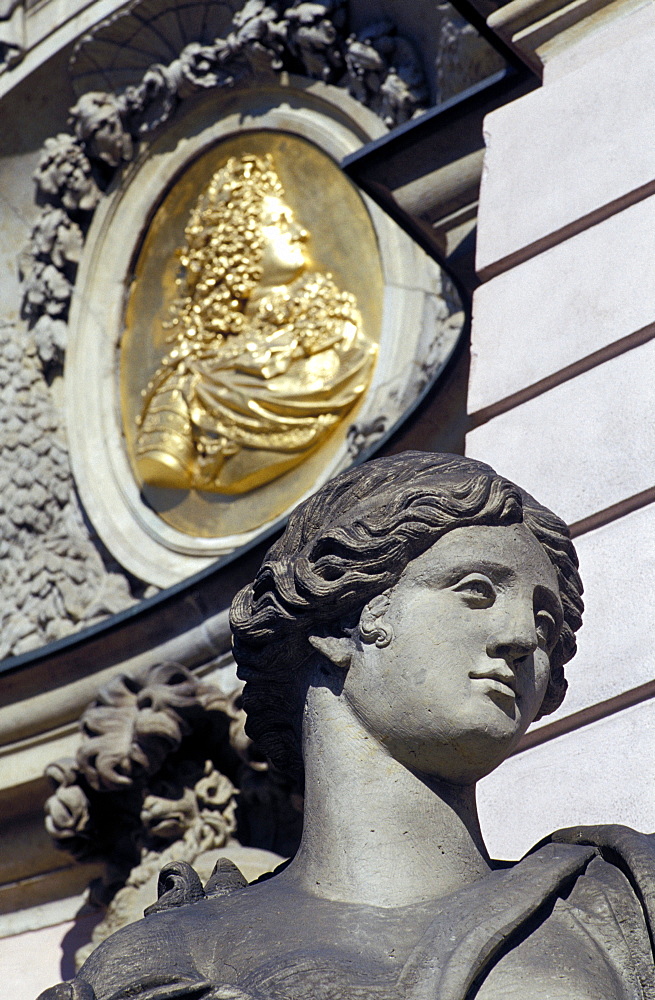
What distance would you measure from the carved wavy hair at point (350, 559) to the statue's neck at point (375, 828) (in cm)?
11

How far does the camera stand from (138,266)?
809 cm

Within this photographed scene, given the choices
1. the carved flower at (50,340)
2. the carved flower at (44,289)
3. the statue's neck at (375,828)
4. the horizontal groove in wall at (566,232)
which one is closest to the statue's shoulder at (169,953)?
the statue's neck at (375,828)

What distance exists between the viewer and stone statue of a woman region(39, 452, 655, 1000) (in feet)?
6.88

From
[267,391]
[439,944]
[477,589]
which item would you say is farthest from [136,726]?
[439,944]

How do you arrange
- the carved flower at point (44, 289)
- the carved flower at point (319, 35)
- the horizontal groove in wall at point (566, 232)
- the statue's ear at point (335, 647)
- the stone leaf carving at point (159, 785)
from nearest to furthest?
1. the statue's ear at point (335, 647)
2. the horizontal groove in wall at point (566, 232)
3. the stone leaf carving at point (159, 785)
4. the carved flower at point (319, 35)
5. the carved flower at point (44, 289)

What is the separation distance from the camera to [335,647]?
245cm

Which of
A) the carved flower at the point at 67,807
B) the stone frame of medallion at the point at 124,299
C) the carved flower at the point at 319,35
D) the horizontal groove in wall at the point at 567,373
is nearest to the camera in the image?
the horizontal groove in wall at the point at 567,373

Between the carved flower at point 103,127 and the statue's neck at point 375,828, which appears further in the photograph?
the carved flower at point 103,127

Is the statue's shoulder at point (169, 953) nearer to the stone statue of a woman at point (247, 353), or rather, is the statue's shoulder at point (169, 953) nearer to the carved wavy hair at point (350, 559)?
the carved wavy hair at point (350, 559)

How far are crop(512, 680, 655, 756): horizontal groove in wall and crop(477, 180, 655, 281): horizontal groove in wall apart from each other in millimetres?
1244

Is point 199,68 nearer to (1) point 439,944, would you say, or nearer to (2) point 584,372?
(2) point 584,372

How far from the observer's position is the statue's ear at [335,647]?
8.00 feet

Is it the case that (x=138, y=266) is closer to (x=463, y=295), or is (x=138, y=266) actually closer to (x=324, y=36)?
(x=324, y=36)

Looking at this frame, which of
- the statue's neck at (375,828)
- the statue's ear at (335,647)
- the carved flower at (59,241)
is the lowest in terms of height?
the carved flower at (59,241)
